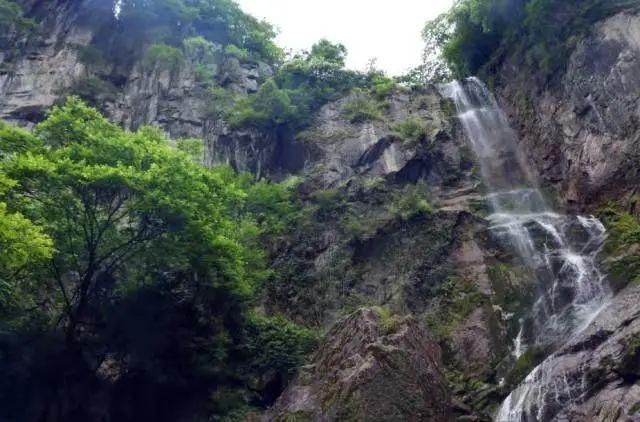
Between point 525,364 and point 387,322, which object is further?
point 387,322

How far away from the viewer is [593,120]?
19703mm

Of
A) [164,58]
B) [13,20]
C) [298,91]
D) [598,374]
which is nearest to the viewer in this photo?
[598,374]

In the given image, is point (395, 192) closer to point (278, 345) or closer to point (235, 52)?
point (278, 345)

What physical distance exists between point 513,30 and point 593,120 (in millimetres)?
6421

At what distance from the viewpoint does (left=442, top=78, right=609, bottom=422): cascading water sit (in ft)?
39.2

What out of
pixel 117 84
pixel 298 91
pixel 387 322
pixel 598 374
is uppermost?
pixel 117 84

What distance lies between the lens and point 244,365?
16312mm

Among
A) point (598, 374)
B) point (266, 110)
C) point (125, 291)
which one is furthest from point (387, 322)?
point (266, 110)

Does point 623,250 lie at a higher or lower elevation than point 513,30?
lower

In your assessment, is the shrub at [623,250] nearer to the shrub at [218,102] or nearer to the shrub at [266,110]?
the shrub at [266,110]

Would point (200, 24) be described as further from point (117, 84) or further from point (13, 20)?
point (13, 20)

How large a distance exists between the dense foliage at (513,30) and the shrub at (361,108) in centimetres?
426

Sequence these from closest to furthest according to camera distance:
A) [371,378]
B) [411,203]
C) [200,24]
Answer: [371,378] → [411,203] → [200,24]

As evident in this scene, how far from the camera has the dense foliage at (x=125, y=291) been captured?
1377cm
